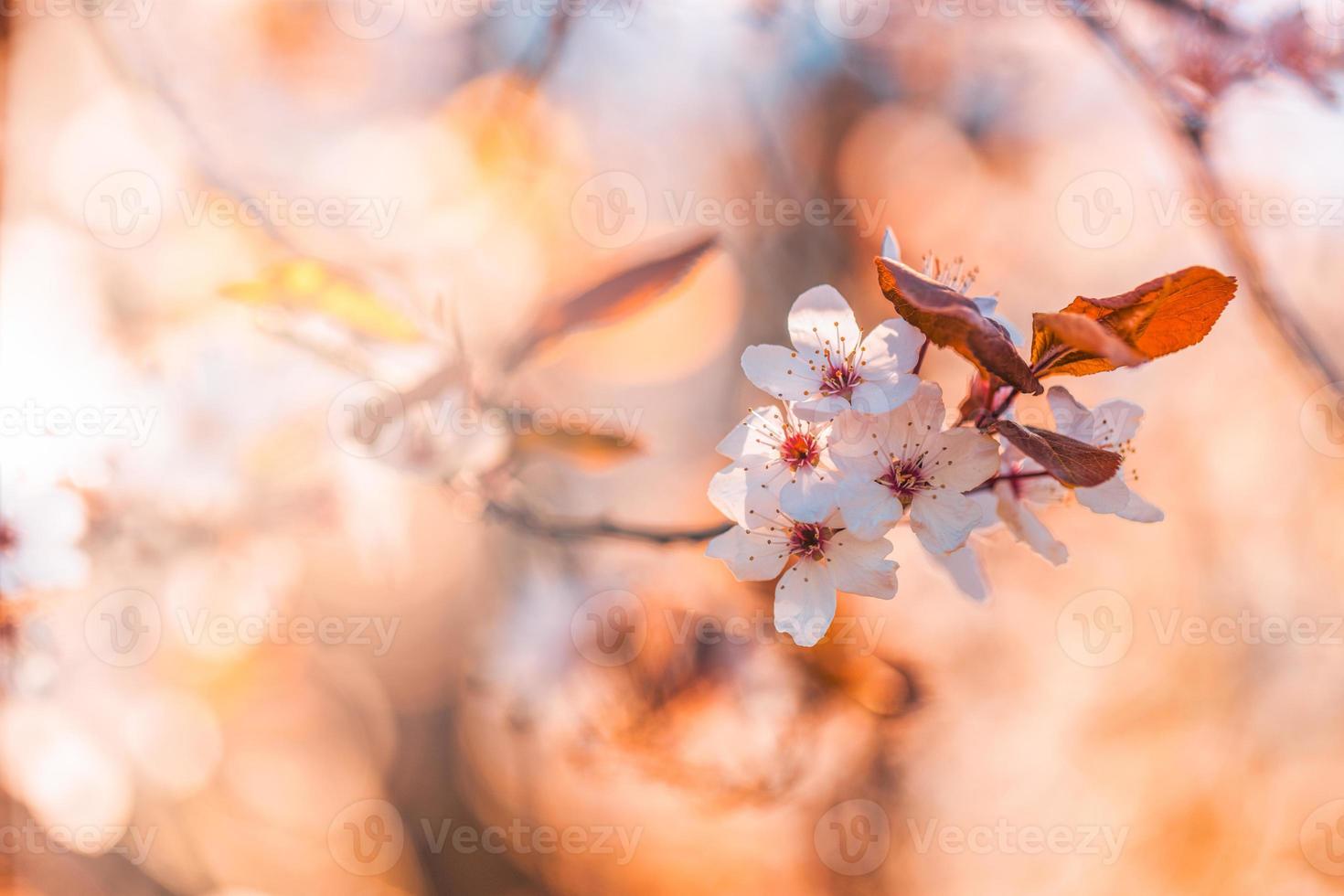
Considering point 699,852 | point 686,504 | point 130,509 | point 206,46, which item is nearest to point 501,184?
point 206,46

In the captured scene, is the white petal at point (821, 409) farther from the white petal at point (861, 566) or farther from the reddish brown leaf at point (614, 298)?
the reddish brown leaf at point (614, 298)

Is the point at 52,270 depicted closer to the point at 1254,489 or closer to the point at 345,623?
the point at 345,623

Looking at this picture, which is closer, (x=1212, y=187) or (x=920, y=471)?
(x=920, y=471)

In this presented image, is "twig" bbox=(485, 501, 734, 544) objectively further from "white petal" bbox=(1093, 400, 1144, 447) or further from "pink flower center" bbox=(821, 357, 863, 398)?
"white petal" bbox=(1093, 400, 1144, 447)
